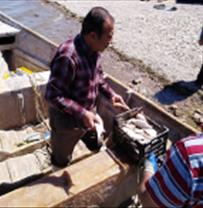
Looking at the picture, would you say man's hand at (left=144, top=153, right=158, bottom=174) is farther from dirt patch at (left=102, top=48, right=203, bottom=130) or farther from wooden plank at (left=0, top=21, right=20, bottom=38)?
wooden plank at (left=0, top=21, right=20, bottom=38)

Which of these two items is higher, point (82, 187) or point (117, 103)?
point (117, 103)

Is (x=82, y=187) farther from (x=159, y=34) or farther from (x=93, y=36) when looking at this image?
(x=159, y=34)

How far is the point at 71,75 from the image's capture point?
2.97m

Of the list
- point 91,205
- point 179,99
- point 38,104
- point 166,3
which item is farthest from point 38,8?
point 91,205

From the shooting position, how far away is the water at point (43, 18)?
1169 cm

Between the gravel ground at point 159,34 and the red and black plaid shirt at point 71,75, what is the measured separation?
5.10 m

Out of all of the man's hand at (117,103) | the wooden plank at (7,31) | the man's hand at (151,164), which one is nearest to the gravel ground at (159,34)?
the wooden plank at (7,31)

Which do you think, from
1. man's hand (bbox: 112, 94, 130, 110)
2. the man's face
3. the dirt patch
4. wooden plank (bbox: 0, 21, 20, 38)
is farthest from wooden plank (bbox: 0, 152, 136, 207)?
wooden plank (bbox: 0, 21, 20, 38)

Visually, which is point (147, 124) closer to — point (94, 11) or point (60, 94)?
point (60, 94)

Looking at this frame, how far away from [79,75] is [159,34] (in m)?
8.54

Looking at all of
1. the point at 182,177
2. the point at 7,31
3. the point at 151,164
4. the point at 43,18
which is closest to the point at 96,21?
the point at 151,164

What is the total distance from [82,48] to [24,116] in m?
2.55

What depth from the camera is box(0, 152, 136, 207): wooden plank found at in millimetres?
2945

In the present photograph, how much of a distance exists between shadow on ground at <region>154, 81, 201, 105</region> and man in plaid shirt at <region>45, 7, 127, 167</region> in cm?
398
